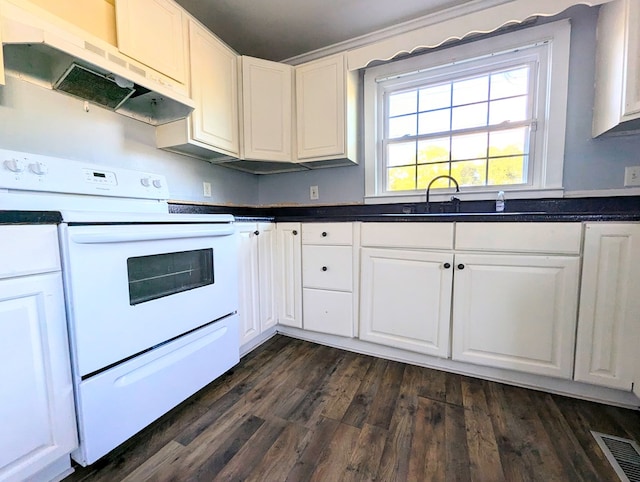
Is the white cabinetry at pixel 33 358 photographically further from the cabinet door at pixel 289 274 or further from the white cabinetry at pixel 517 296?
the white cabinetry at pixel 517 296

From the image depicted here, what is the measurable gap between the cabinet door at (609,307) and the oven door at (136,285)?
1720 millimetres

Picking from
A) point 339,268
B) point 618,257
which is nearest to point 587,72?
point 618,257

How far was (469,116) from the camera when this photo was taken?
6.43 ft

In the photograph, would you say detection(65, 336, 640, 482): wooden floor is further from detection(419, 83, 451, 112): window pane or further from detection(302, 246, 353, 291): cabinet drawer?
detection(419, 83, 451, 112): window pane

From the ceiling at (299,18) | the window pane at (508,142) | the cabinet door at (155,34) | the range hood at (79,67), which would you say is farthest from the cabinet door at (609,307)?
the cabinet door at (155,34)

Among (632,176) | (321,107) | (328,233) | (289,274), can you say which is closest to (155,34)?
(321,107)

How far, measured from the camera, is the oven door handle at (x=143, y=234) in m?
0.86

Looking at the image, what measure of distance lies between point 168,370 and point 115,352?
25 centimetres

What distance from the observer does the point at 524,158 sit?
180 centimetres

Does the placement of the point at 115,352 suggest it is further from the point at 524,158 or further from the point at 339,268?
the point at 524,158

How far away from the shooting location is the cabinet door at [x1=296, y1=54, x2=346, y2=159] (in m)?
2.00

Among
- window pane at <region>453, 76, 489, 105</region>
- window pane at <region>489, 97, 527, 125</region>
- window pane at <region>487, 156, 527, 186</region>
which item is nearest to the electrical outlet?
window pane at <region>487, 156, 527, 186</region>

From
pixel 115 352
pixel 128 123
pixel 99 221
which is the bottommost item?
pixel 115 352

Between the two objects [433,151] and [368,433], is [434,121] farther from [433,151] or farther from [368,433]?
[368,433]
